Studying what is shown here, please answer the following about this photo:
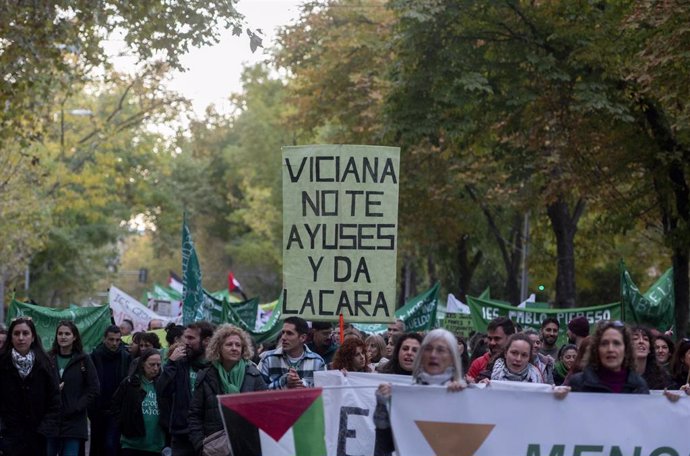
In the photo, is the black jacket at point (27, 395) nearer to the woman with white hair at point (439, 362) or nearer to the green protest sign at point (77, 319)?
the woman with white hair at point (439, 362)

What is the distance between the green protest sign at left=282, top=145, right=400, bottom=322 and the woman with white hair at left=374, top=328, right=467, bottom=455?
2.64 meters

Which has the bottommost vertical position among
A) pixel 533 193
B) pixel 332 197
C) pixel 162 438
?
pixel 162 438

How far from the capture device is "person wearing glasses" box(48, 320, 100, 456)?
11.7 meters

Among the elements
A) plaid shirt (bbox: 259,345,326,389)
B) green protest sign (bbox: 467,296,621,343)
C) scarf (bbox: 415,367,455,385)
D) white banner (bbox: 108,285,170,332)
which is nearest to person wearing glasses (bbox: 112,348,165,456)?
plaid shirt (bbox: 259,345,326,389)

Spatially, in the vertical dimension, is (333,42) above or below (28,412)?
above

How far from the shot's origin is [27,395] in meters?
11.4

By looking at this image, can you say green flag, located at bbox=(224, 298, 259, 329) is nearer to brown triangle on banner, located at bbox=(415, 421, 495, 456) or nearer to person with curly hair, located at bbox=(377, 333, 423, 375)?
person with curly hair, located at bbox=(377, 333, 423, 375)

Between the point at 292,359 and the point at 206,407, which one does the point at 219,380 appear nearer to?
the point at 206,407

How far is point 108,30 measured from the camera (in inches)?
750

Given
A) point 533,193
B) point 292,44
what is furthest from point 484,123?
point 292,44

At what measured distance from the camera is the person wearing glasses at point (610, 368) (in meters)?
7.92

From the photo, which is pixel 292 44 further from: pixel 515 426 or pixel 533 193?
pixel 515 426

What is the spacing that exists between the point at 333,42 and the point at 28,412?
67.8 feet

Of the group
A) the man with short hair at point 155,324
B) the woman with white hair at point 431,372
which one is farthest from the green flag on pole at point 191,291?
the woman with white hair at point 431,372
